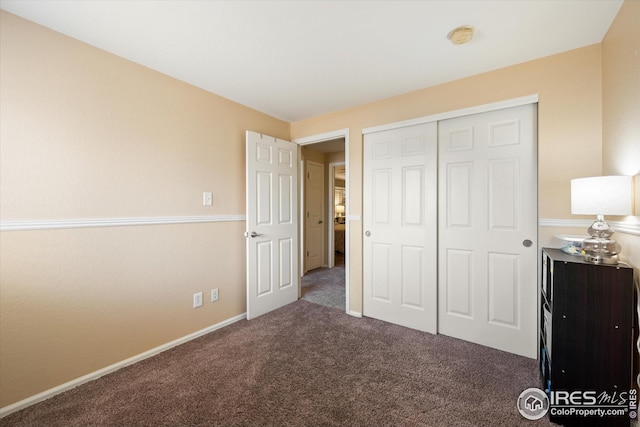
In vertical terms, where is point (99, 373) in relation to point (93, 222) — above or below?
below

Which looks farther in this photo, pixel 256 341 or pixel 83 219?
pixel 256 341

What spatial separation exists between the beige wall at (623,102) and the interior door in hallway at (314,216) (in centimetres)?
372

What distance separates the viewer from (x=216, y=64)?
2033mm

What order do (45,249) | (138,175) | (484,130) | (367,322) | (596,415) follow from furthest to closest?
(367,322) → (484,130) → (138,175) → (45,249) → (596,415)

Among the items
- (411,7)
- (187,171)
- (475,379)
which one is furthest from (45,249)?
(475,379)

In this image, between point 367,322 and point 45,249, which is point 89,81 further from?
point 367,322

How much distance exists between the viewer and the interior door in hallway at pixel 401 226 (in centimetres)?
242

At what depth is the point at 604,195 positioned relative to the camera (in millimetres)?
1306

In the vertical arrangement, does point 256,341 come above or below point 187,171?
below

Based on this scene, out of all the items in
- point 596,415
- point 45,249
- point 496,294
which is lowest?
point 596,415

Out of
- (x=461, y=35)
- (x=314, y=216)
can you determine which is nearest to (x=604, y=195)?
Result: (x=461, y=35)

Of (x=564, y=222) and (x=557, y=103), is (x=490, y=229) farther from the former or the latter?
(x=557, y=103)

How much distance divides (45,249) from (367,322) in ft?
8.58

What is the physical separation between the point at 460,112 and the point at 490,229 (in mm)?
1032
